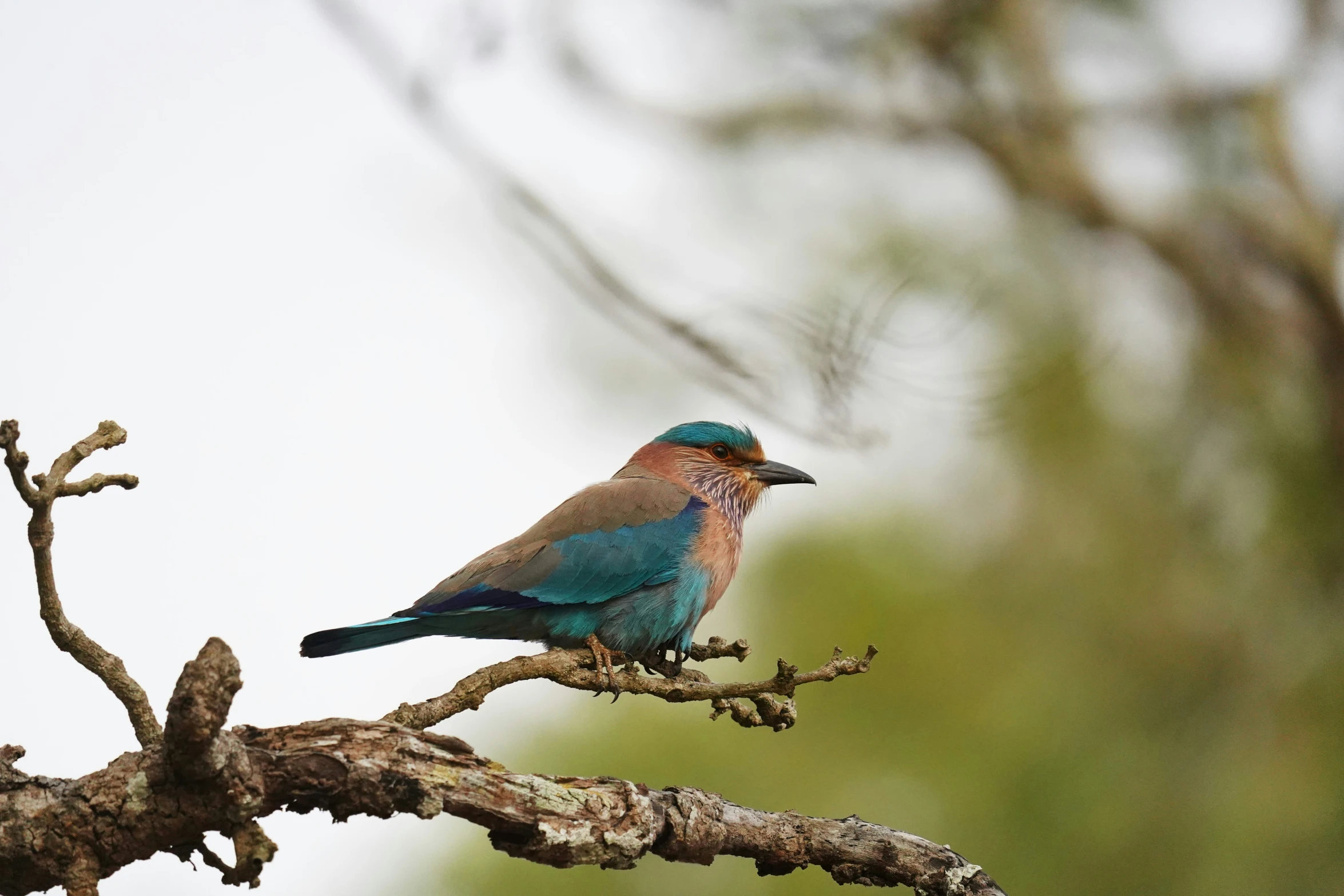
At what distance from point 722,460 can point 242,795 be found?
3.80m

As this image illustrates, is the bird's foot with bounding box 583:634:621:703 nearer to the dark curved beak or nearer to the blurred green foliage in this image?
the dark curved beak

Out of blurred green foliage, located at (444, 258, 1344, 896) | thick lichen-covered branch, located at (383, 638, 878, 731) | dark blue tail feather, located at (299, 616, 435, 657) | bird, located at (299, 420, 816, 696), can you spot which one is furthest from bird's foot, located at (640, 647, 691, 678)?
blurred green foliage, located at (444, 258, 1344, 896)

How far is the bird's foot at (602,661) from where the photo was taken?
4.02 meters

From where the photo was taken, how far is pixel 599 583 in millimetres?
4875

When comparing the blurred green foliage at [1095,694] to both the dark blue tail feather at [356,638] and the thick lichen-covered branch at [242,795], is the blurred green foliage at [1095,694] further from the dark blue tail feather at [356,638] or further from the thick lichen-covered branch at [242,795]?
the thick lichen-covered branch at [242,795]

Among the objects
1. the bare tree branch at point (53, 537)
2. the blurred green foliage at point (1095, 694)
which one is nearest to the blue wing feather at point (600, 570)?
the bare tree branch at point (53, 537)

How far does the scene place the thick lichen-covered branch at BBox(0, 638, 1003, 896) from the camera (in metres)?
2.73

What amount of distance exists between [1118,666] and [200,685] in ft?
37.7

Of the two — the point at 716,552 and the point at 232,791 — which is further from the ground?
the point at 716,552

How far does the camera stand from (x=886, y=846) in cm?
344

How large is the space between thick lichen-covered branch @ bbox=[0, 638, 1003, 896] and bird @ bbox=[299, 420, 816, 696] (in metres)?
0.98

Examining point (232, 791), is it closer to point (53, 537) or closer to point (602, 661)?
point (53, 537)

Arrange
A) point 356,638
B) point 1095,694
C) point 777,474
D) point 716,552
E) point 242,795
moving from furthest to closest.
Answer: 1. point 1095,694
2. point 777,474
3. point 716,552
4. point 356,638
5. point 242,795

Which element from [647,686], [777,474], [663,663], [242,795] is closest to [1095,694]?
[777,474]
